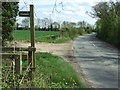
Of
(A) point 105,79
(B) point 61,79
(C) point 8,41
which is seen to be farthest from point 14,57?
(C) point 8,41

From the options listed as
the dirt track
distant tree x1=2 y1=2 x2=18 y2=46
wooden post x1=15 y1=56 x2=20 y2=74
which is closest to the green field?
A: distant tree x1=2 y1=2 x2=18 y2=46

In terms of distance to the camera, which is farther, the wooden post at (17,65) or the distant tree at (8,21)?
the distant tree at (8,21)

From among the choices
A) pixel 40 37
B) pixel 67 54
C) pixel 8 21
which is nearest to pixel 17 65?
pixel 8 21

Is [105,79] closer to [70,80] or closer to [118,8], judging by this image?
[70,80]

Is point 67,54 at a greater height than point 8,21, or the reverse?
point 8,21

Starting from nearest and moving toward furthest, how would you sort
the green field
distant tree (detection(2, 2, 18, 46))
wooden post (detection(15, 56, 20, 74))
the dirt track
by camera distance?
wooden post (detection(15, 56, 20, 74)) → the dirt track → distant tree (detection(2, 2, 18, 46)) → the green field

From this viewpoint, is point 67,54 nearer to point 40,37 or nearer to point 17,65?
point 17,65

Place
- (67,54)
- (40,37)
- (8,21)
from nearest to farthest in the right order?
(8,21) → (67,54) → (40,37)

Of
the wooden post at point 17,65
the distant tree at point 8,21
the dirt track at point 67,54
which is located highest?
the distant tree at point 8,21

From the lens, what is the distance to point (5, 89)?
8.73 feet

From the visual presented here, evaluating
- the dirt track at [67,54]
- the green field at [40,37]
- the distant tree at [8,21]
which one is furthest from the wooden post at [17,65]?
the green field at [40,37]

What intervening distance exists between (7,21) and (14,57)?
3943mm

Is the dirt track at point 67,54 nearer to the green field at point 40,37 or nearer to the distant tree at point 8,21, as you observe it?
the distant tree at point 8,21

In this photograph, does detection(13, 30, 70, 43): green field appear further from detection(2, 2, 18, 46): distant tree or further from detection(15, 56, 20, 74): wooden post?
detection(15, 56, 20, 74): wooden post
